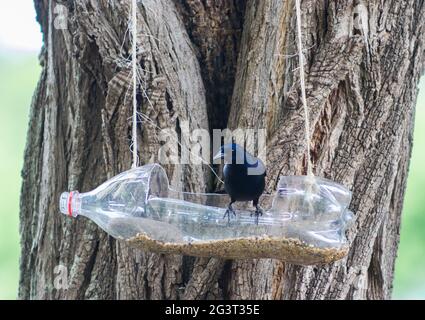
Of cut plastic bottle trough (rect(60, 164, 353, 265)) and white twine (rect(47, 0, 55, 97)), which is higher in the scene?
white twine (rect(47, 0, 55, 97))

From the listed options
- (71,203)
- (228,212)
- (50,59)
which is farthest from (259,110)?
(50,59)

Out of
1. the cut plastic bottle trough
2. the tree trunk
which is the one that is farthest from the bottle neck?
the tree trunk

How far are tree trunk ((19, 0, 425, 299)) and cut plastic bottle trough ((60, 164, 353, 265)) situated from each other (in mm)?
294

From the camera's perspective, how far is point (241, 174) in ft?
5.65

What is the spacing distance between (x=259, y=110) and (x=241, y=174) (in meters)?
0.55

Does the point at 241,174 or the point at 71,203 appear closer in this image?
the point at 241,174

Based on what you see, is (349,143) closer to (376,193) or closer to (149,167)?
(376,193)

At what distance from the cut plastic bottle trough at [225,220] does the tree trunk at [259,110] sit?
0.29 meters

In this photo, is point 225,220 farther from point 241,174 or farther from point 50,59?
point 50,59

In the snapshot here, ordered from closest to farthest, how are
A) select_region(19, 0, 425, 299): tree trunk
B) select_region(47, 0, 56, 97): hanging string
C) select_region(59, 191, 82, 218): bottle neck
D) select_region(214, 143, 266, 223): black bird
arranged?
select_region(214, 143, 266, 223): black bird
select_region(59, 191, 82, 218): bottle neck
select_region(19, 0, 425, 299): tree trunk
select_region(47, 0, 56, 97): hanging string

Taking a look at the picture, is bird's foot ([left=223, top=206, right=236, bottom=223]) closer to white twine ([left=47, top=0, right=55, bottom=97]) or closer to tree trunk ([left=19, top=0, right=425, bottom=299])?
tree trunk ([left=19, top=0, right=425, bottom=299])

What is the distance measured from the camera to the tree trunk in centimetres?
217

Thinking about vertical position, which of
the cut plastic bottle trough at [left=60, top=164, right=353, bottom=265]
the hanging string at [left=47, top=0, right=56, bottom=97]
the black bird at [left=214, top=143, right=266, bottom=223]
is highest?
the hanging string at [left=47, top=0, right=56, bottom=97]

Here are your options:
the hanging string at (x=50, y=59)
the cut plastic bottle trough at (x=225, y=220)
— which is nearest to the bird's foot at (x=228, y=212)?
the cut plastic bottle trough at (x=225, y=220)
